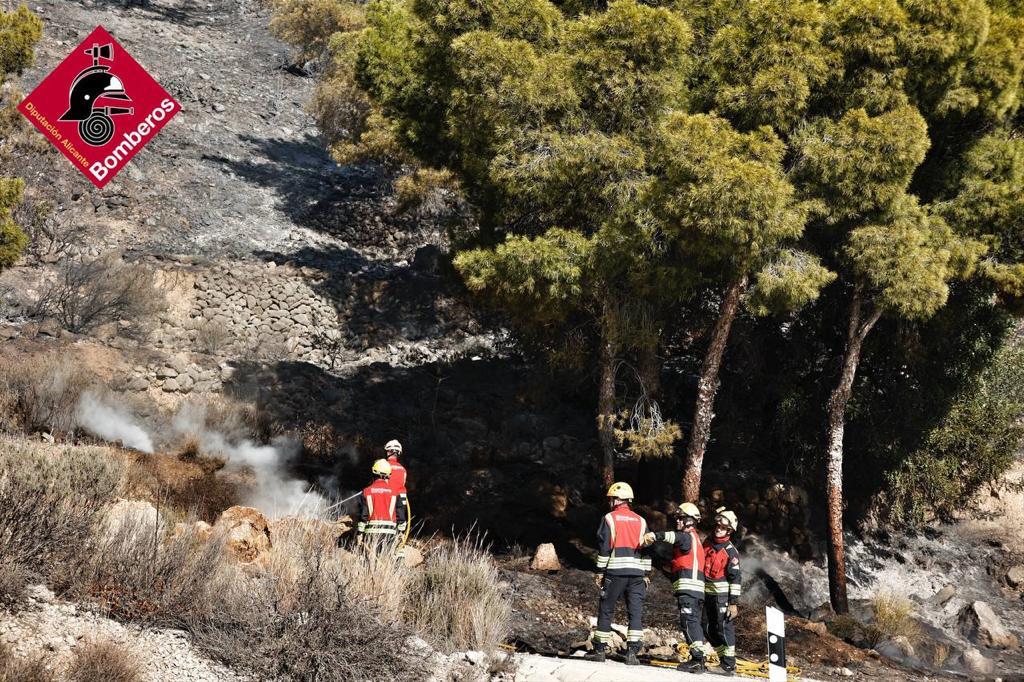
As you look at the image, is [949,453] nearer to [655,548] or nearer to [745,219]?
[655,548]

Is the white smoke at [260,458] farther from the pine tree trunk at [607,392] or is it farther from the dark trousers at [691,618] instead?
the dark trousers at [691,618]

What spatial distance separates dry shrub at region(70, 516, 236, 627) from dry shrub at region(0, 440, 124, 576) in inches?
9.6

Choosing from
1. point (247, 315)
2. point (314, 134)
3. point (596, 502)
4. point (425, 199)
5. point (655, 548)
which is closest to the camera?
point (655, 548)

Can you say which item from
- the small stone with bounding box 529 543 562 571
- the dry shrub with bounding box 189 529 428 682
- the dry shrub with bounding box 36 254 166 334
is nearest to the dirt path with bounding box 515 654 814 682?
the dry shrub with bounding box 189 529 428 682

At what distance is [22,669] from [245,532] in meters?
4.36

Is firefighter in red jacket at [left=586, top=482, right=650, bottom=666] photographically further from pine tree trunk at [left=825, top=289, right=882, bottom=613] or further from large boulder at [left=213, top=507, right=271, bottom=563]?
pine tree trunk at [left=825, top=289, right=882, bottom=613]

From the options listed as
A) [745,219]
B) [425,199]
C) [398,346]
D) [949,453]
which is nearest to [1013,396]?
[949,453]

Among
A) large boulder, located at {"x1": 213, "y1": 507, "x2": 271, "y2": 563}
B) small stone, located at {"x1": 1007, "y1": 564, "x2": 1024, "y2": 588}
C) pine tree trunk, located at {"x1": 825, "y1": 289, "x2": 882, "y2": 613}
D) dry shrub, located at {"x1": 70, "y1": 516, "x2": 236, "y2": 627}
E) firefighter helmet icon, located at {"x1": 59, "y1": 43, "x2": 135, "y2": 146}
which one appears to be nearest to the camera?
dry shrub, located at {"x1": 70, "y1": 516, "x2": 236, "y2": 627}

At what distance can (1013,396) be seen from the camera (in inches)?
756

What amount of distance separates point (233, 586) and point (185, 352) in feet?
44.2

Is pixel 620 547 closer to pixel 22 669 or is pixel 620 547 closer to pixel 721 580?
pixel 721 580

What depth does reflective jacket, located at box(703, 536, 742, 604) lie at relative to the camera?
10336 millimetres

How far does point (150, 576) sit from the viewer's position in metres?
8.09

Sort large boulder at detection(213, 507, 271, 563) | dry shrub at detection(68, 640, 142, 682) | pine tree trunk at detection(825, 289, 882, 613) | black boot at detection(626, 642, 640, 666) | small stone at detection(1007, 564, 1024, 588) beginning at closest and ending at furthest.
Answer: dry shrub at detection(68, 640, 142, 682)
black boot at detection(626, 642, 640, 666)
large boulder at detection(213, 507, 271, 563)
pine tree trunk at detection(825, 289, 882, 613)
small stone at detection(1007, 564, 1024, 588)
